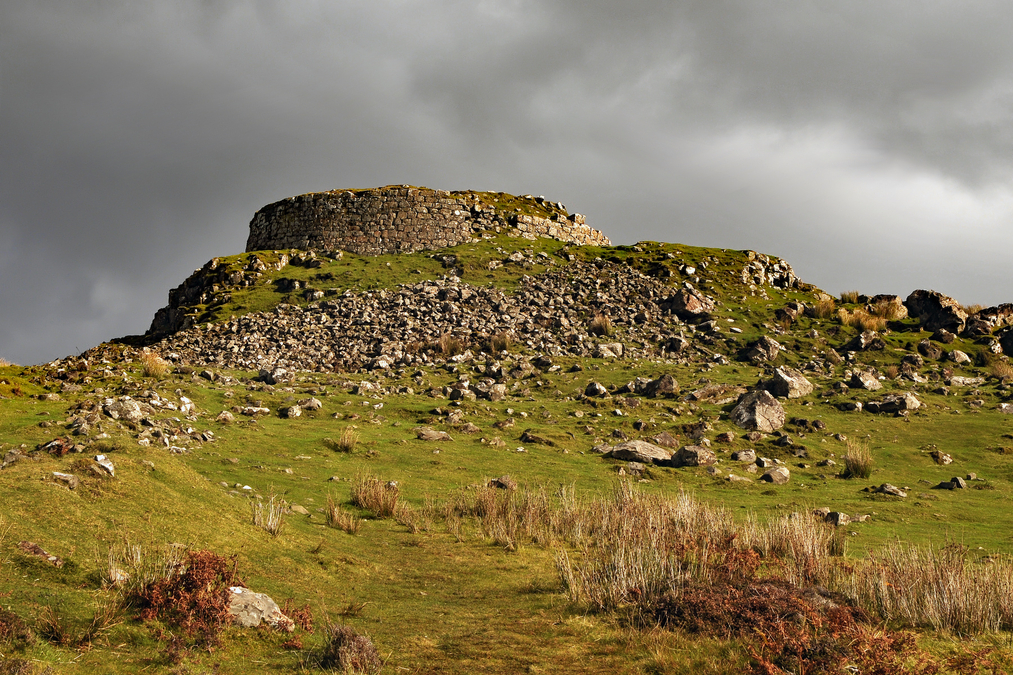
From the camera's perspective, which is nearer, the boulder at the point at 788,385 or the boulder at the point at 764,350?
the boulder at the point at 788,385

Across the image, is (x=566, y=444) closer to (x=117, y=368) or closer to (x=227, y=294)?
(x=117, y=368)

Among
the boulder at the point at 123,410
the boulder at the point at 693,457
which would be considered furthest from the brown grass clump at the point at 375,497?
the boulder at the point at 693,457

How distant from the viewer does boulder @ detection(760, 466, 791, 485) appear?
1830 cm

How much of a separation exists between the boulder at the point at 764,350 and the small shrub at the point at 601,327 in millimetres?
6565

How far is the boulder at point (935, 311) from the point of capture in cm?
3297

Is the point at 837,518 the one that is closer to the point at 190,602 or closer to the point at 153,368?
the point at 190,602

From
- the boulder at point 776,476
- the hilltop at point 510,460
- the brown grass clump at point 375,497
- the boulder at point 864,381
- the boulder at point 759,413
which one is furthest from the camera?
the boulder at point 864,381

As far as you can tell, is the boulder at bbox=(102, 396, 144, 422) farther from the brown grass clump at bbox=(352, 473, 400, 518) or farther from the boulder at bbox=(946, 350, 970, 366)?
the boulder at bbox=(946, 350, 970, 366)

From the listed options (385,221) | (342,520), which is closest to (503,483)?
(342,520)

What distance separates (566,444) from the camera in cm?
2088

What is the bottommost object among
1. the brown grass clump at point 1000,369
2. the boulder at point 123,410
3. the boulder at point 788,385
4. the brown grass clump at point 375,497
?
the brown grass clump at point 375,497

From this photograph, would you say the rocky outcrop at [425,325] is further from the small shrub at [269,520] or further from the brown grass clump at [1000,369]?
the small shrub at [269,520]

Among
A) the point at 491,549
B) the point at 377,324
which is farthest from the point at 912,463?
the point at 377,324

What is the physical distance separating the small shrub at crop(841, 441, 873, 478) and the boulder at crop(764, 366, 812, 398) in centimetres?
604
